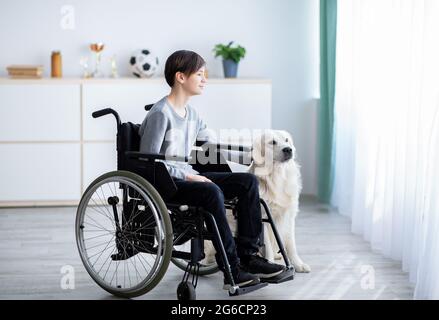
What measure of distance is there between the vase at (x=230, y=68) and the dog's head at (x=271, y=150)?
200cm

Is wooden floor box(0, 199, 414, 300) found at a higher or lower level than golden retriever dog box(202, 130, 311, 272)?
lower

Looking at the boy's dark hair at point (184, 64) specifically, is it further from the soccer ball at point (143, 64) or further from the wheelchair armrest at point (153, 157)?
the soccer ball at point (143, 64)

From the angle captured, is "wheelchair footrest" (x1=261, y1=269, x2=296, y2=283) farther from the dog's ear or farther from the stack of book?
the stack of book

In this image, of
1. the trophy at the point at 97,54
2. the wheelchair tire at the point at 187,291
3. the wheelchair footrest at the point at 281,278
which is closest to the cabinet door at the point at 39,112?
the trophy at the point at 97,54

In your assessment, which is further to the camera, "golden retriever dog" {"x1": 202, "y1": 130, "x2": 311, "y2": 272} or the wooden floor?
"golden retriever dog" {"x1": 202, "y1": 130, "x2": 311, "y2": 272}

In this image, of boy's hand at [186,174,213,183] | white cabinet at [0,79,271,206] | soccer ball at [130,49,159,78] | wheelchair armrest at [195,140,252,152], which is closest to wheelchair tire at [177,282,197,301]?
boy's hand at [186,174,213,183]

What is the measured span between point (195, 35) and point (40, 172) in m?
1.56

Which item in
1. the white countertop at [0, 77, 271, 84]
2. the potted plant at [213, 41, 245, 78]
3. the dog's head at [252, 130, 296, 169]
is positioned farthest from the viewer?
the potted plant at [213, 41, 245, 78]

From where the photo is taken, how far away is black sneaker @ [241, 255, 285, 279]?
3.09 m

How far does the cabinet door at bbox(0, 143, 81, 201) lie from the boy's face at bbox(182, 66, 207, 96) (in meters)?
2.30

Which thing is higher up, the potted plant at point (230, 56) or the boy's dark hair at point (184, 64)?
the potted plant at point (230, 56)

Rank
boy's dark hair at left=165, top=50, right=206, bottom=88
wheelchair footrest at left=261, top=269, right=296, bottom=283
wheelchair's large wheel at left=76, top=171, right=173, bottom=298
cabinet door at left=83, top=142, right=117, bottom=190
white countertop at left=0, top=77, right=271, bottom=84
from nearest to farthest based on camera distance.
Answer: wheelchair's large wheel at left=76, top=171, right=173, bottom=298, wheelchair footrest at left=261, top=269, right=296, bottom=283, boy's dark hair at left=165, top=50, right=206, bottom=88, white countertop at left=0, top=77, right=271, bottom=84, cabinet door at left=83, top=142, right=117, bottom=190

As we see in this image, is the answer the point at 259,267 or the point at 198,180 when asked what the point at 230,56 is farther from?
the point at 259,267

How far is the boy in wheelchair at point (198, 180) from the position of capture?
9.75 ft
